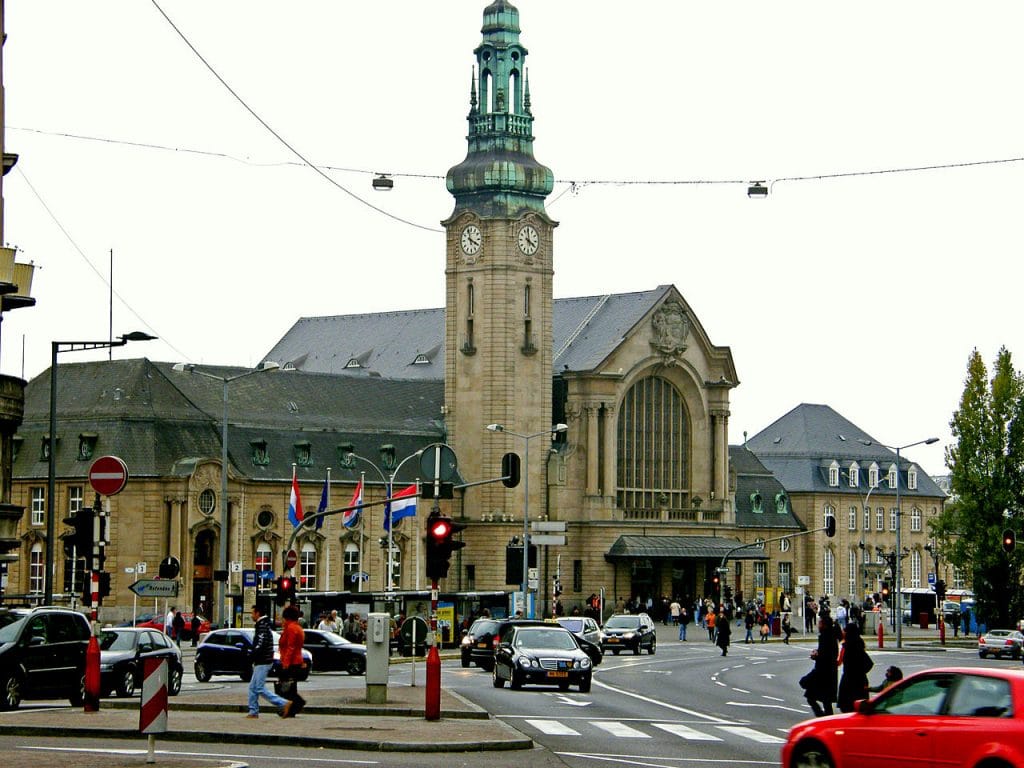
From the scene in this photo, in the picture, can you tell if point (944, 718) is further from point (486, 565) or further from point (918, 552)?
point (918, 552)

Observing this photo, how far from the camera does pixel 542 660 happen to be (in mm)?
41094

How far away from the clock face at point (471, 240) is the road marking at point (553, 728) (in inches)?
2859

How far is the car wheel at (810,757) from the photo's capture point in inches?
779

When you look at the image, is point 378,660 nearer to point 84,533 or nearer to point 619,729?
point 619,729

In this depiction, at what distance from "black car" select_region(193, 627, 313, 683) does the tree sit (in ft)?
143

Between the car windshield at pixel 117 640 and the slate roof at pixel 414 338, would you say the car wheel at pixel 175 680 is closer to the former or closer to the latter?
the car windshield at pixel 117 640

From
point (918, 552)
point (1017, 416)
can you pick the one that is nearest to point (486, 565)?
point (1017, 416)

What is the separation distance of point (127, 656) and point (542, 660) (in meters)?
9.07

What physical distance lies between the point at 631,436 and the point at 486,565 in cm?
1235

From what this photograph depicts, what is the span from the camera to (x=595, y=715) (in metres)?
33.4

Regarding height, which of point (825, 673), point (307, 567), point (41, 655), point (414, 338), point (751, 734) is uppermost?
point (414, 338)

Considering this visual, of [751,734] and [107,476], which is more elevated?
[107,476]

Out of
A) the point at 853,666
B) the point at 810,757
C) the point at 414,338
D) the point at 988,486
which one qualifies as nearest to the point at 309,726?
the point at 853,666

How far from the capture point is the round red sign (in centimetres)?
3212
